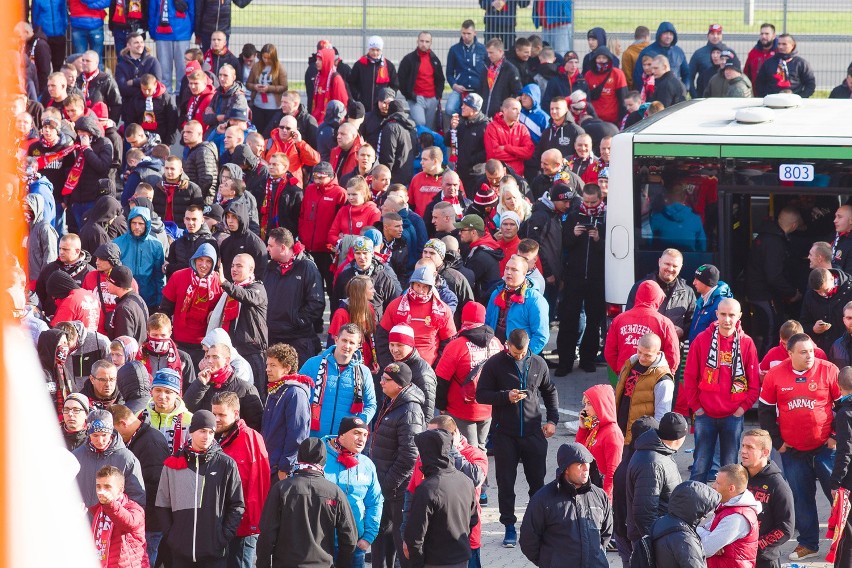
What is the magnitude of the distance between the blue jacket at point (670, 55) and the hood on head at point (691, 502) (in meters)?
12.6

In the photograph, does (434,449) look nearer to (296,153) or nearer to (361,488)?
(361,488)

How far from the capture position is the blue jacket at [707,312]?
10.2 meters

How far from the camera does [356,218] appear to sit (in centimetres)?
1248

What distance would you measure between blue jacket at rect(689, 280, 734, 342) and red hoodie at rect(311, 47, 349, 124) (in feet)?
27.0

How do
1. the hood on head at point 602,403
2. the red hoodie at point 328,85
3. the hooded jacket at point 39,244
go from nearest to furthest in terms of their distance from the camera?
the hood on head at point 602,403, the hooded jacket at point 39,244, the red hoodie at point 328,85

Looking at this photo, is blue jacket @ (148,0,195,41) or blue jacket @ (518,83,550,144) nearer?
blue jacket @ (518,83,550,144)

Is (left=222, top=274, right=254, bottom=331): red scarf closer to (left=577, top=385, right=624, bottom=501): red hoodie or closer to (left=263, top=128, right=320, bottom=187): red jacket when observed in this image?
(left=577, top=385, right=624, bottom=501): red hoodie

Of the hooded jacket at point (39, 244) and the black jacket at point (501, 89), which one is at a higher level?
the black jacket at point (501, 89)

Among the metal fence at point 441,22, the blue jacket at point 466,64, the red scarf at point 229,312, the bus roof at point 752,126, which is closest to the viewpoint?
the red scarf at point 229,312

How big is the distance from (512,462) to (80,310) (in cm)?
349

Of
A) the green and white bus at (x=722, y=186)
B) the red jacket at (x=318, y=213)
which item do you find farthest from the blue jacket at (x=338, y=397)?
the red jacket at (x=318, y=213)

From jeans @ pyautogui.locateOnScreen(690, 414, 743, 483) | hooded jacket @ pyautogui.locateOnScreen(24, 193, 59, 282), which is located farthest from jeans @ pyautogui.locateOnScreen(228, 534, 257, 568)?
hooded jacket @ pyautogui.locateOnScreen(24, 193, 59, 282)

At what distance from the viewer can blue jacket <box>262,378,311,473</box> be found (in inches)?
316

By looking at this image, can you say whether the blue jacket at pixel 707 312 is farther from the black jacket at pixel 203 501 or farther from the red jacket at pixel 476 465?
the black jacket at pixel 203 501
